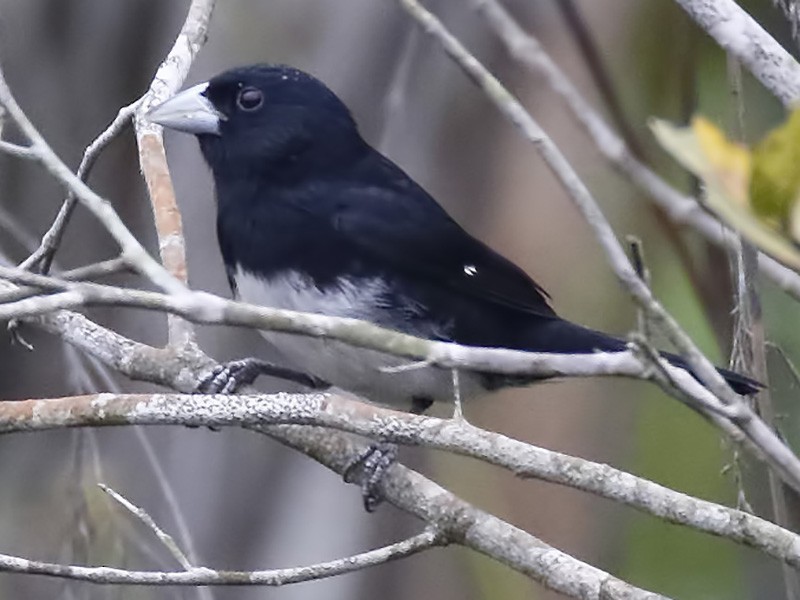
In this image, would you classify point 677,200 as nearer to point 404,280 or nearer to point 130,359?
point 130,359

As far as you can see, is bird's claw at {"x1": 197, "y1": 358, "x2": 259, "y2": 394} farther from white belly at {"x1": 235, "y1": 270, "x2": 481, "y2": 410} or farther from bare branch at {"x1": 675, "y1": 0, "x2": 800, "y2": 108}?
bare branch at {"x1": 675, "y1": 0, "x2": 800, "y2": 108}

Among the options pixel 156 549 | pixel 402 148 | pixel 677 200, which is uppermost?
pixel 402 148

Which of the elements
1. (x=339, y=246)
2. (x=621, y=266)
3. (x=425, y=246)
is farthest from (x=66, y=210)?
(x=621, y=266)

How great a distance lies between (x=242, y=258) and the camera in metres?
2.49

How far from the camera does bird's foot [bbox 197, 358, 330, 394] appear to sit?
7.47 feet

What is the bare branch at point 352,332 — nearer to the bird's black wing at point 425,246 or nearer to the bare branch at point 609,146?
the bare branch at point 609,146

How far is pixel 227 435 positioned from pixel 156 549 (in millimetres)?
618

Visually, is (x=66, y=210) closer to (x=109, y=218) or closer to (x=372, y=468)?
(x=372, y=468)

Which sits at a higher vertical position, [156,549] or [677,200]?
[156,549]

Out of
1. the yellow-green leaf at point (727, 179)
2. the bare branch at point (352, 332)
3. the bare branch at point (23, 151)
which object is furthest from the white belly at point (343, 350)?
the yellow-green leaf at point (727, 179)

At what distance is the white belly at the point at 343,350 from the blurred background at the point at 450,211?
2.00 feet

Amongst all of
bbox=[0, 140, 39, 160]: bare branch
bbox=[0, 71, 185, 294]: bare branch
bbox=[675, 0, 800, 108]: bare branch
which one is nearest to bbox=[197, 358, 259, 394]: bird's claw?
bbox=[0, 140, 39, 160]: bare branch

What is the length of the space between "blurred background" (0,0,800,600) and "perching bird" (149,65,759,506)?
50cm

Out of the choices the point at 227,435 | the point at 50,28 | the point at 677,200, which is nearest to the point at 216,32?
the point at 50,28
